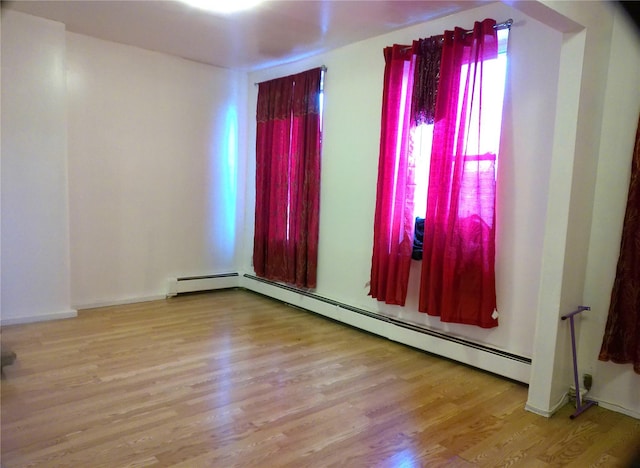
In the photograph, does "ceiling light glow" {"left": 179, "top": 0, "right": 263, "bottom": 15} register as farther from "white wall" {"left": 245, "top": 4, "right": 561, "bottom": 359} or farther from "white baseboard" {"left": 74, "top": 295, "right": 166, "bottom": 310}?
"white baseboard" {"left": 74, "top": 295, "right": 166, "bottom": 310}

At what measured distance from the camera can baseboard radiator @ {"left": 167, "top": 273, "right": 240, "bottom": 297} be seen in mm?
4812

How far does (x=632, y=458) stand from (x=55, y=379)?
10.1ft

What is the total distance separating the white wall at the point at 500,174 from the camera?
9.28 feet

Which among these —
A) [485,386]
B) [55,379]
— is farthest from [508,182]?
[55,379]

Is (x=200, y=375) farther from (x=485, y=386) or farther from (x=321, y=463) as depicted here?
(x=485, y=386)

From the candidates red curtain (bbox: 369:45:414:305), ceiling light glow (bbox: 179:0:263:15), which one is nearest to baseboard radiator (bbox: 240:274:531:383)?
red curtain (bbox: 369:45:414:305)

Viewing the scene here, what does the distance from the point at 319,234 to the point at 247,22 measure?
196cm

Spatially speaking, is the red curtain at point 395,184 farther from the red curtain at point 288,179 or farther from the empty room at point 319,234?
the red curtain at point 288,179

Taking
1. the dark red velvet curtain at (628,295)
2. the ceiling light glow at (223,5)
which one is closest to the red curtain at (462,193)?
the dark red velvet curtain at (628,295)

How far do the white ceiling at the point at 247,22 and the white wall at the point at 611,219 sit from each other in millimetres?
1084

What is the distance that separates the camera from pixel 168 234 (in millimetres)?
4805

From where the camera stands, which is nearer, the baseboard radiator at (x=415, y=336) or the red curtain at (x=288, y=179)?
the baseboard radiator at (x=415, y=336)

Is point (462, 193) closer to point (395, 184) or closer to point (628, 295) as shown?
point (395, 184)

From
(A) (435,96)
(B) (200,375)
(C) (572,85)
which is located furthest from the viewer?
(A) (435,96)
